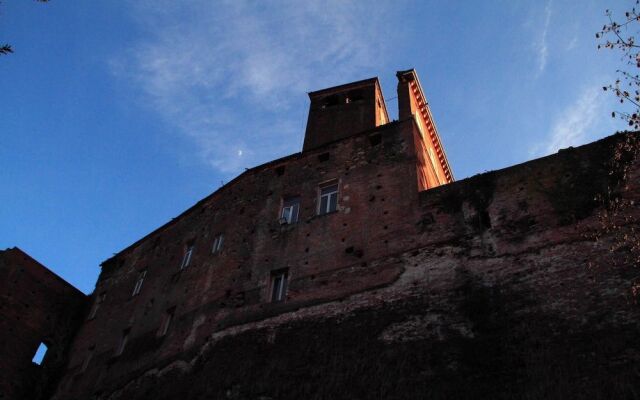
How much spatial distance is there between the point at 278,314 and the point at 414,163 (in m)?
6.06

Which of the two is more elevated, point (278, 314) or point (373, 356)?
point (278, 314)

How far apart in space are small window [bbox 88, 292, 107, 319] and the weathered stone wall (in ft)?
9.92

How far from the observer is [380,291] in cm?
1441

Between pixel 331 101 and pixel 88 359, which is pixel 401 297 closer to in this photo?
pixel 331 101

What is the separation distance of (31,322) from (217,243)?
8742mm

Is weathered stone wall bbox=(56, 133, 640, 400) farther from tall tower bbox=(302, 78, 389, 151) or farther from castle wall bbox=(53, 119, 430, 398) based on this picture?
tall tower bbox=(302, 78, 389, 151)

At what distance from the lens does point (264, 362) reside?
14.3 meters

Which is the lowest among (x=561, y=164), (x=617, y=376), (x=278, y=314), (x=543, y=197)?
→ (x=617, y=376)

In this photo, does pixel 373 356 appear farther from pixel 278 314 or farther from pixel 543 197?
pixel 543 197

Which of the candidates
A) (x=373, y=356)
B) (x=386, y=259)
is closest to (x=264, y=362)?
(x=373, y=356)

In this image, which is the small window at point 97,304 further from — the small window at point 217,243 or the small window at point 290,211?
the small window at point 290,211

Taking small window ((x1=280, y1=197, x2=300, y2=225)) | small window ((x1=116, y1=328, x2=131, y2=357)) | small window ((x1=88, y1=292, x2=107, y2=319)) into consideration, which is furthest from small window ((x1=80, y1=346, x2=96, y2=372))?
small window ((x1=280, y1=197, x2=300, y2=225))

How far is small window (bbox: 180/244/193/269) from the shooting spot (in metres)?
19.8

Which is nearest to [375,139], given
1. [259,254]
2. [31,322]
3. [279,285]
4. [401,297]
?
[259,254]
